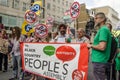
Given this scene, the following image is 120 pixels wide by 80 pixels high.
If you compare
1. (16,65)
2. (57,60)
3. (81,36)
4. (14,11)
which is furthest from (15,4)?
(57,60)

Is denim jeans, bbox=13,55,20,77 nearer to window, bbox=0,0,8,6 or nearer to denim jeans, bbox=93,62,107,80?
denim jeans, bbox=93,62,107,80

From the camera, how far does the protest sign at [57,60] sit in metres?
5.73

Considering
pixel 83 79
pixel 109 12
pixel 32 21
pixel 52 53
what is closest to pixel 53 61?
pixel 52 53

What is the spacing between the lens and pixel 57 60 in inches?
248

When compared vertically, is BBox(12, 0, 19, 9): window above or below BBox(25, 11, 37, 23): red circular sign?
above

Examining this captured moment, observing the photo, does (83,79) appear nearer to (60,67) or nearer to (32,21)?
(60,67)

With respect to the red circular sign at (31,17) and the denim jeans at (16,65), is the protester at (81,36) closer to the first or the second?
the denim jeans at (16,65)

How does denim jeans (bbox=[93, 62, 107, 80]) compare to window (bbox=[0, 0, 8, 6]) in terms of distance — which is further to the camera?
window (bbox=[0, 0, 8, 6])

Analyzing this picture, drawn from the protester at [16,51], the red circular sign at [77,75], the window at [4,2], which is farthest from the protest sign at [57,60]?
the window at [4,2]

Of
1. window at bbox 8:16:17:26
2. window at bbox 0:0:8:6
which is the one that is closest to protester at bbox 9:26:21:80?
window at bbox 0:0:8:6

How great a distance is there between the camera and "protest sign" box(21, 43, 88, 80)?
18.8ft

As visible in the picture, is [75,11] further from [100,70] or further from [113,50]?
[100,70]

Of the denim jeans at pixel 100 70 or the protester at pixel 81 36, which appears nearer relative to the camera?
the denim jeans at pixel 100 70

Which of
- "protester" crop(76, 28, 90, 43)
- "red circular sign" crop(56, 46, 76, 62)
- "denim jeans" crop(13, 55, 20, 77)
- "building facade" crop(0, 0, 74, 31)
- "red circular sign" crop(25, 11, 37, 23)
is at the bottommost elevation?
"denim jeans" crop(13, 55, 20, 77)
